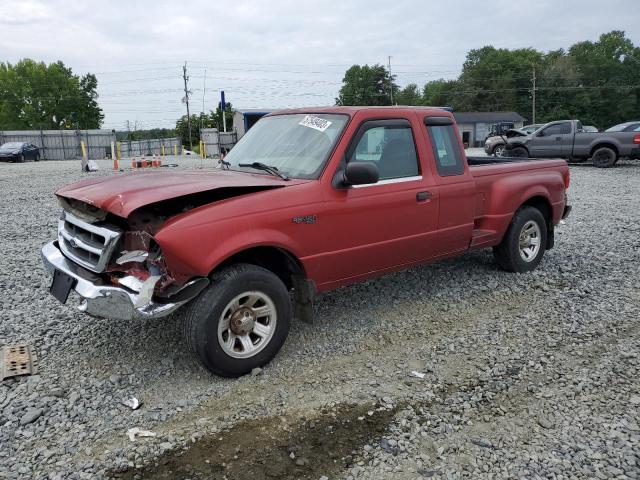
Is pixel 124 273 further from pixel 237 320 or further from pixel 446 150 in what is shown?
pixel 446 150

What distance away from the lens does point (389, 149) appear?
4719mm

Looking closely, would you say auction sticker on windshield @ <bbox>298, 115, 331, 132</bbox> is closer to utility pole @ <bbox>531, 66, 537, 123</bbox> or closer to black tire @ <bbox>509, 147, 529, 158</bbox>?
black tire @ <bbox>509, 147, 529, 158</bbox>

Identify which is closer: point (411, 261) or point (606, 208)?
point (411, 261)

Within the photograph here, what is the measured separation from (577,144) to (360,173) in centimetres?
1838

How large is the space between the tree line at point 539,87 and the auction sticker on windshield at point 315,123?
3029 inches

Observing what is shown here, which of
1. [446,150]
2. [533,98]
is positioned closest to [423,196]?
[446,150]

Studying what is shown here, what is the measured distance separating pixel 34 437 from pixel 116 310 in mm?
878

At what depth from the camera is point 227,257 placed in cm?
357

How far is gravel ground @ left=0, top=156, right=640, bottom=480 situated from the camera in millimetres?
2918

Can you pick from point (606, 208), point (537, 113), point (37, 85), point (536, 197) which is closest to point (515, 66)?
point (537, 113)

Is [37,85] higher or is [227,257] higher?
[37,85]

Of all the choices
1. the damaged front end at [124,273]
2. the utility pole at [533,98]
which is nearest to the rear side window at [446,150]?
the damaged front end at [124,273]

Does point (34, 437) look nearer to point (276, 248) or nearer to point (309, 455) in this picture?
point (309, 455)

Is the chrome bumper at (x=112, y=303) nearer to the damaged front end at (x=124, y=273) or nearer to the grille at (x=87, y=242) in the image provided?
the damaged front end at (x=124, y=273)
